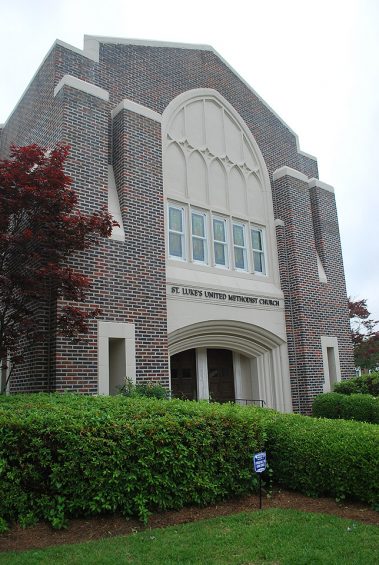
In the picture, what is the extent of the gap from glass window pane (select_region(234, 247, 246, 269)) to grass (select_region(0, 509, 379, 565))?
9.54 meters

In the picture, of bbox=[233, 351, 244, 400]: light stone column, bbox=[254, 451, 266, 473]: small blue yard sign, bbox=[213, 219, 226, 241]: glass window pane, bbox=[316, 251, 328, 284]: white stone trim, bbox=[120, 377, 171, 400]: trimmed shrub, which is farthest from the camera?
bbox=[316, 251, 328, 284]: white stone trim

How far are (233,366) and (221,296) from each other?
2.68 meters

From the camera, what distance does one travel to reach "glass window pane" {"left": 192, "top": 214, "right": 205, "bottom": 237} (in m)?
14.0

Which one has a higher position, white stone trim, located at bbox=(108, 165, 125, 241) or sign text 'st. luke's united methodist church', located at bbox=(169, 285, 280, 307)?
white stone trim, located at bbox=(108, 165, 125, 241)

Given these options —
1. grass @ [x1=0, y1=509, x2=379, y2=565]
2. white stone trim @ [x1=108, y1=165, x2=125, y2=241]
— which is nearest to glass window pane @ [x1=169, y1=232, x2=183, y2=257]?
white stone trim @ [x1=108, y1=165, x2=125, y2=241]

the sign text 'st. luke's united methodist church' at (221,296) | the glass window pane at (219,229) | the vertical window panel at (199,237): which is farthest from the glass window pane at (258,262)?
the vertical window panel at (199,237)

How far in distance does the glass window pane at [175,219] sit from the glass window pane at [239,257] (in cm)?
209

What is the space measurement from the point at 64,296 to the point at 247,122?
31.0 ft

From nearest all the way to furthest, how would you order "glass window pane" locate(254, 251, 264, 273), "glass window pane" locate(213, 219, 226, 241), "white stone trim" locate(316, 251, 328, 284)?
"glass window pane" locate(213, 219, 226, 241), "glass window pane" locate(254, 251, 264, 273), "white stone trim" locate(316, 251, 328, 284)

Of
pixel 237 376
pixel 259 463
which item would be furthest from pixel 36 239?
pixel 237 376

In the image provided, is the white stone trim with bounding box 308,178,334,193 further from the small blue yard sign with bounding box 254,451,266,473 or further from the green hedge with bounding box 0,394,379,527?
the small blue yard sign with bounding box 254,451,266,473

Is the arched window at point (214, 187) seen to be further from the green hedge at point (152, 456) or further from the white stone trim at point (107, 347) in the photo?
the green hedge at point (152, 456)

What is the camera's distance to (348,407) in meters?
12.9

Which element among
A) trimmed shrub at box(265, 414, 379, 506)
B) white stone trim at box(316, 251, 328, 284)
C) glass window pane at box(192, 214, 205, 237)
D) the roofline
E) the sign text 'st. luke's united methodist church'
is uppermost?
the roofline
